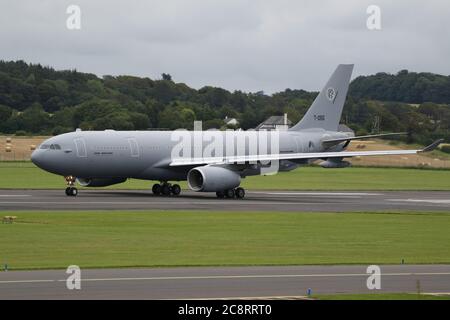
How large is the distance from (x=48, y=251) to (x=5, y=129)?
379 ft

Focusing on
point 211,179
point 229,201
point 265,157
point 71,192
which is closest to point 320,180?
point 265,157

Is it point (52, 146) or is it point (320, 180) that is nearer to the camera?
point (52, 146)

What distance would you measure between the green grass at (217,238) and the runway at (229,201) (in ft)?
13.6

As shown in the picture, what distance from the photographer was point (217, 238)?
39.7m

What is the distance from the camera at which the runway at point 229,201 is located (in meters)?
55.5

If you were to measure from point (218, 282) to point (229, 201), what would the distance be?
35400 millimetres

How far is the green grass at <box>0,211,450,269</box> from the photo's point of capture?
33.0 metres

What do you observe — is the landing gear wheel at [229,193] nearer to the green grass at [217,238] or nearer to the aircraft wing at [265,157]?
the aircraft wing at [265,157]

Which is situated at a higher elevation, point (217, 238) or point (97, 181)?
point (97, 181)

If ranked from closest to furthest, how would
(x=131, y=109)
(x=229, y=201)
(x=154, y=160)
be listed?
1. (x=229, y=201)
2. (x=154, y=160)
3. (x=131, y=109)

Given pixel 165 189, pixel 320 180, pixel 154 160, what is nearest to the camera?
pixel 154 160

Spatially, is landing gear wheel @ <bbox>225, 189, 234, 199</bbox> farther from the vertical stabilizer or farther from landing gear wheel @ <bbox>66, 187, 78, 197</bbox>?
the vertical stabilizer

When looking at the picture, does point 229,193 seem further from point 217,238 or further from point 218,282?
point 218,282
